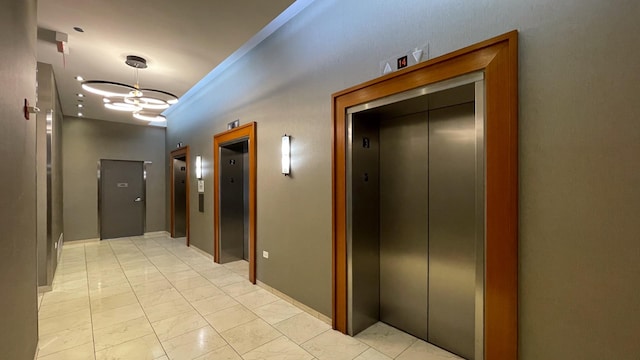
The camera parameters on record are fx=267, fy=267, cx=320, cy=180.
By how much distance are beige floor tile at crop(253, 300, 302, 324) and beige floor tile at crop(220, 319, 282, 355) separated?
128 millimetres

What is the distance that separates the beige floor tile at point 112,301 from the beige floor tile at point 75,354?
0.90m

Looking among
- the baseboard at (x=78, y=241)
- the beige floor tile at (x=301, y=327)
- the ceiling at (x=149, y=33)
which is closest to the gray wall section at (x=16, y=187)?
the ceiling at (x=149, y=33)

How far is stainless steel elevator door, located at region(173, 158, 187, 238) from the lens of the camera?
26.6ft

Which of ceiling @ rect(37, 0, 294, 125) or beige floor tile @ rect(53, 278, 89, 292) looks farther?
beige floor tile @ rect(53, 278, 89, 292)

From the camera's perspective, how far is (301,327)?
9.98ft

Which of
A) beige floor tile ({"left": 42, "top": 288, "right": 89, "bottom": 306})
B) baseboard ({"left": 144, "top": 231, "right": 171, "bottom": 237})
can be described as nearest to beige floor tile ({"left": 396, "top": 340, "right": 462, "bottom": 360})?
beige floor tile ({"left": 42, "top": 288, "right": 89, "bottom": 306})

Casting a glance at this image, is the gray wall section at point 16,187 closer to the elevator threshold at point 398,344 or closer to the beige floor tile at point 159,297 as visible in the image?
the beige floor tile at point 159,297

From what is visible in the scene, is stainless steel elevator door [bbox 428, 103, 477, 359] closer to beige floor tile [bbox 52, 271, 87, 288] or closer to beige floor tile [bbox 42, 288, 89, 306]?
beige floor tile [bbox 42, 288, 89, 306]

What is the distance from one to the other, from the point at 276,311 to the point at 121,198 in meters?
7.37

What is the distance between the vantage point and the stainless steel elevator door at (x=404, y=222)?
2797 mm

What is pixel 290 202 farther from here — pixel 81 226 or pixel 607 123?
pixel 81 226

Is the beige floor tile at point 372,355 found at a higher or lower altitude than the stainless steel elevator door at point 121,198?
lower

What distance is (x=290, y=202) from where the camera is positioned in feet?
11.9

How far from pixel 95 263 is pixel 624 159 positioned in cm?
781
